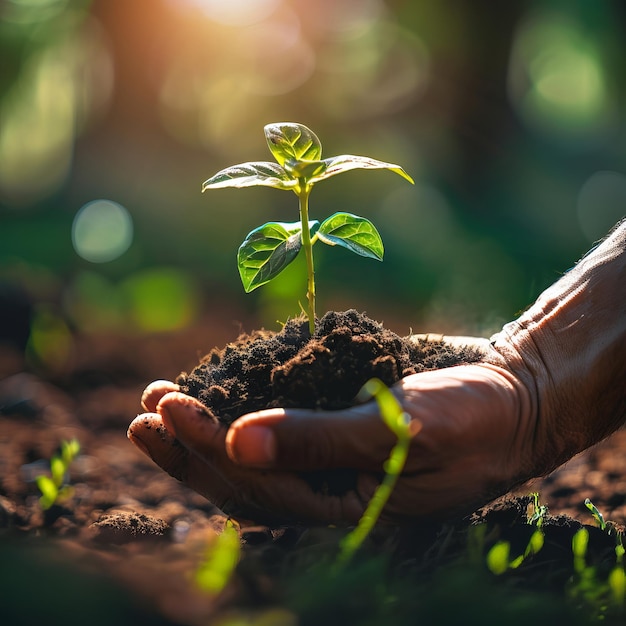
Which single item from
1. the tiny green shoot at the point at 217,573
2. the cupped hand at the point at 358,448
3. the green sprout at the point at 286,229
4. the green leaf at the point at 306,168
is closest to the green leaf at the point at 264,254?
the green sprout at the point at 286,229

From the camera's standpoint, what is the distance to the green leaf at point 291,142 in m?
1.29

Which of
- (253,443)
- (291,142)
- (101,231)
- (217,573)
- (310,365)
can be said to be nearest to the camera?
(217,573)

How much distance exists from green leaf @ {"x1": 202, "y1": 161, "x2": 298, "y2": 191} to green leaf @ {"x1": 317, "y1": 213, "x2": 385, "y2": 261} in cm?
11

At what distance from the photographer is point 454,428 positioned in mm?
1189

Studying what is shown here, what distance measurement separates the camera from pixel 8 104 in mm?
3432

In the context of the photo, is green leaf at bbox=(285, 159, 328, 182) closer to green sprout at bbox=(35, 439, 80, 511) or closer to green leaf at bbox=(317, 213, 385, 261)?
green leaf at bbox=(317, 213, 385, 261)

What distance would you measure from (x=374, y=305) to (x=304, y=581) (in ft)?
8.01

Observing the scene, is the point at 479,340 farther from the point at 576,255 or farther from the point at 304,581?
the point at 576,255

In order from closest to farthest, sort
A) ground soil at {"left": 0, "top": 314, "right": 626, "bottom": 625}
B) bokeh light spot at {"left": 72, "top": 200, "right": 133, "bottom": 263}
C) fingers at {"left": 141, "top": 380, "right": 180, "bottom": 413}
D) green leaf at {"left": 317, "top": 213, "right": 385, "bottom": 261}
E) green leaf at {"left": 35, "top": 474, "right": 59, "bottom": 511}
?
1. ground soil at {"left": 0, "top": 314, "right": 626, "bottom": 625}
2. green leaf at {"left": 317, "top": 213, "right": 385, "bottom": 261}
3. fingers at {"left": 141, "top": 380, "right": 180, "bottom": 413}
4. green leaf at {"left": 35, "top": 474, "right": 59, "bottom": 511}
5. bokeh light spot at {"left": 72, "top": 200, "right": 133, "bottom": 263}

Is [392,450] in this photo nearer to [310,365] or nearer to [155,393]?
[310,365]

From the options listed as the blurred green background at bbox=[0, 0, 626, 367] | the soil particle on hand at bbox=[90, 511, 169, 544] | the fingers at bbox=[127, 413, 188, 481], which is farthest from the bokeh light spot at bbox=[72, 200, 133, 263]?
the fingers at bbox=[127, 413, 188, 481]

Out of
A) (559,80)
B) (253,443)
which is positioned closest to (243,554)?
(253,443)

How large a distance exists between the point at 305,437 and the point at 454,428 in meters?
0.27

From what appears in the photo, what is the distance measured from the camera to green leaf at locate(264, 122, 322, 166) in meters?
1.29
